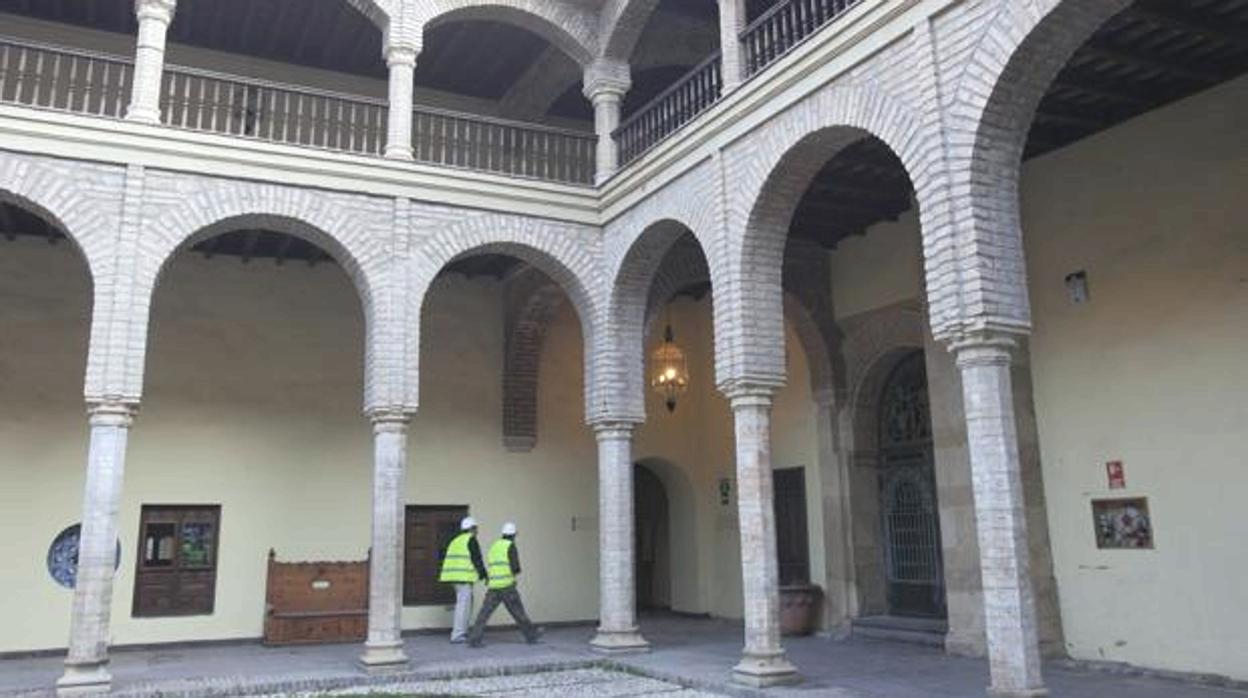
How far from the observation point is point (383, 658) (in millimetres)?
9703

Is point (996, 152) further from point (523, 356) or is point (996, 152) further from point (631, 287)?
point (523, 356)

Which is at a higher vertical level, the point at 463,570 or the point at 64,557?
the point at 64,557

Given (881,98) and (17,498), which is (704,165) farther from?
(17,498)

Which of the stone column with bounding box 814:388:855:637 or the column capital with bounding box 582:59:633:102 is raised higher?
the column capital with bounding box 582:59:633:102

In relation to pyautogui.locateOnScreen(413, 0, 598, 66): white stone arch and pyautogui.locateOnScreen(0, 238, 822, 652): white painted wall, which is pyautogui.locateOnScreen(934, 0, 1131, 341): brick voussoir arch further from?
pyautogui.locateOnScreen(0, 238, 822, 652): white painted wall

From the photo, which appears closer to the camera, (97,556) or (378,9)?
(97,556)

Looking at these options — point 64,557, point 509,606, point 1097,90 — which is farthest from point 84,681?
point 1097,90

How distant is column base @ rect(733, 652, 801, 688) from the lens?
8422 mm

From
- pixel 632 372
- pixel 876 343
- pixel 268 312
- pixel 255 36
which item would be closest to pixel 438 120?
pixel 255 36

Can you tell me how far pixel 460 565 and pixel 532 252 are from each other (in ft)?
13.1

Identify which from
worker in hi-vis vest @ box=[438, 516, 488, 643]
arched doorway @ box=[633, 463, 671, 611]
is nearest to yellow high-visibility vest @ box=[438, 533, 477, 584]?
worker in hi-vis vest @ box=[438, 516, 488, 643]

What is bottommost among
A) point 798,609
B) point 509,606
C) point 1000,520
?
point 798,609

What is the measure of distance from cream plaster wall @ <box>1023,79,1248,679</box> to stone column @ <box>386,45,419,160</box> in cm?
670

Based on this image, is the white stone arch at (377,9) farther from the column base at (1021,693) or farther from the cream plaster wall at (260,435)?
the column base at (1021,693)
